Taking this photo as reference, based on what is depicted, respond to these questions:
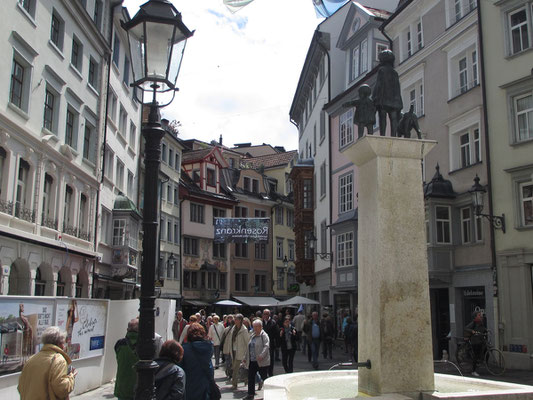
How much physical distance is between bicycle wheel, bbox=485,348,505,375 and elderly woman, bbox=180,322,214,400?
13.3 metres

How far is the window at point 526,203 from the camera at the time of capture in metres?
19.9

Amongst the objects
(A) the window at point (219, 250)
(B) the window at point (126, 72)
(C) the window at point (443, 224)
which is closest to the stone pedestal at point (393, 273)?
(C) the window at point (443, 224)

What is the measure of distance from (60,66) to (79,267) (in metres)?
8.21

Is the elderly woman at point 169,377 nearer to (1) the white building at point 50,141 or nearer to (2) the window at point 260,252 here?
(1) the white building at point 50,141

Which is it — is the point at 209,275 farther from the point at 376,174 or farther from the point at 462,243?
the point at 376,174

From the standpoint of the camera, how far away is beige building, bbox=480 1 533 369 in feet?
64.5

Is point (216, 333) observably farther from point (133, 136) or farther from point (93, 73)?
point (133, 136)

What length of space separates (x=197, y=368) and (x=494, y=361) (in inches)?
605

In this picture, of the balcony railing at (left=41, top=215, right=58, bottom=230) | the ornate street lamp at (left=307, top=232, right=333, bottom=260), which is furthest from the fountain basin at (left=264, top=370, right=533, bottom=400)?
the ornate street lamp at (left=307, top=232, right=333, bottom=260)

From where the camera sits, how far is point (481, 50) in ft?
72.3

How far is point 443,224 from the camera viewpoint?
23.5 m

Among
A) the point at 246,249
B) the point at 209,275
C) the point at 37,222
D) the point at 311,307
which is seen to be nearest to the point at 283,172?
the point at 246,249

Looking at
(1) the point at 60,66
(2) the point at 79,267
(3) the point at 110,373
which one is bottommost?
(3) the point at 110,373

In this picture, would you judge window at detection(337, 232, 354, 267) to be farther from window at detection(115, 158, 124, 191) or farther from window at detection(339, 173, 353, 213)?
window at detection(115, 158, 124, 191)
